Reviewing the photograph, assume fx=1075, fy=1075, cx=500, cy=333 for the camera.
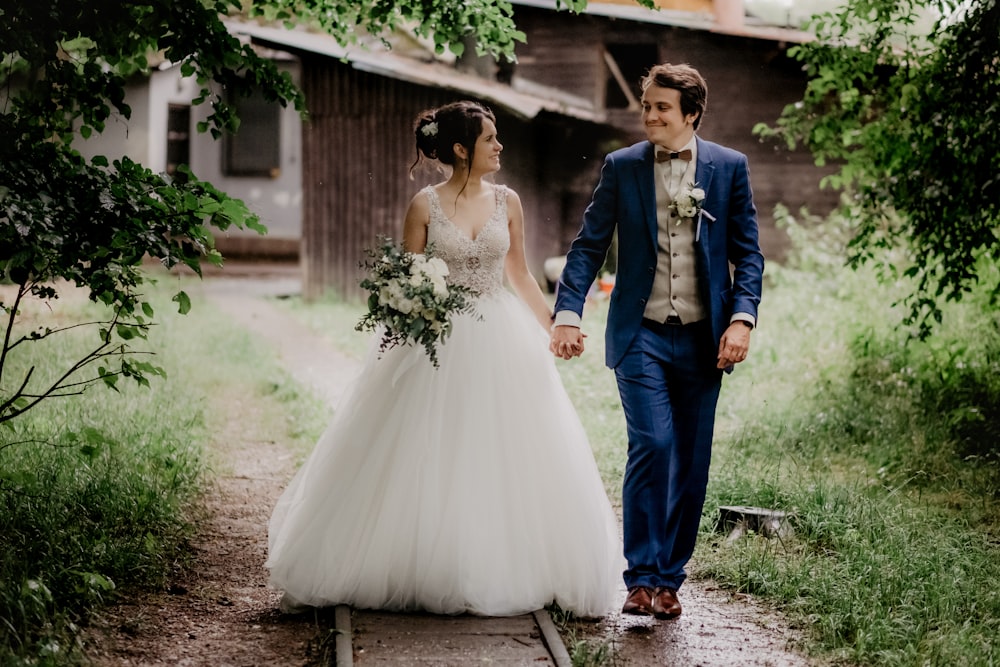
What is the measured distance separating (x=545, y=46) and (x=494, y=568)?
713 inches

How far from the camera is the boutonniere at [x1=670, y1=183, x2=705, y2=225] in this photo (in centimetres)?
466

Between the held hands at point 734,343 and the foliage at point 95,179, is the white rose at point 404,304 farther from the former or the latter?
the held hands at point 734,343

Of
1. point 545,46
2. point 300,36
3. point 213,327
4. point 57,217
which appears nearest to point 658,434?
point 57,217

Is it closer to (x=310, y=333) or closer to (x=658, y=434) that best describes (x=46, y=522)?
(x=658, y=434)

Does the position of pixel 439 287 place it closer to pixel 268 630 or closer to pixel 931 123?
pixel 268 630

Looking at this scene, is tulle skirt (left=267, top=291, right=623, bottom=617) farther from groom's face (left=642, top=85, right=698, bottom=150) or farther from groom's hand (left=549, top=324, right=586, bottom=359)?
groom's face (left=642, top=85, right=698, bottom=150)

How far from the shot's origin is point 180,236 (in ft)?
16.8

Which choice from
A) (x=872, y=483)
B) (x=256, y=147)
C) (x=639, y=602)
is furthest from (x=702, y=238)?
(x=256, y=147)

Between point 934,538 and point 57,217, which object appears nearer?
point 57,217

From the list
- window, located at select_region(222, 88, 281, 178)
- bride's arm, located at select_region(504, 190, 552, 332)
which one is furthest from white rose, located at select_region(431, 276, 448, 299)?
window, located at select_region(222, 88, 281, 178)

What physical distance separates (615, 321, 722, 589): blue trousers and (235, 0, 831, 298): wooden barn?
47.5 feet

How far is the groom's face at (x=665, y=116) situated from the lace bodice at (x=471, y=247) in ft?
2.80

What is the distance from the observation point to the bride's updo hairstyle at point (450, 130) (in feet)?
17.0

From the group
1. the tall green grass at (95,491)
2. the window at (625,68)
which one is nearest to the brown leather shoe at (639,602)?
the tall green grass at (95,491)
